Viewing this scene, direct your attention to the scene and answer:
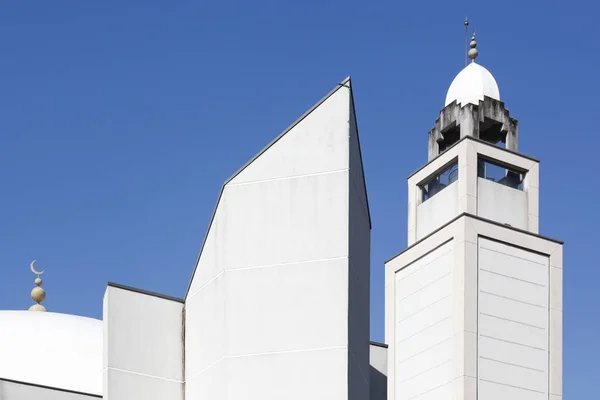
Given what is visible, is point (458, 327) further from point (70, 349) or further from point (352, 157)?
point (352, 157)

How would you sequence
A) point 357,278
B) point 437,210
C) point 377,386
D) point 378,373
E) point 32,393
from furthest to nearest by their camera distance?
1. point 437,210
2. point 32,393
3. point 378,373
4. point 377,386
5. point 357,278

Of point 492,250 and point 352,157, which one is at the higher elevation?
point 492,250

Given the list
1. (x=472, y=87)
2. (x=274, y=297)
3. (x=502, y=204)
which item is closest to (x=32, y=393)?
(x=274, y=297)

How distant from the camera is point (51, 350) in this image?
1321 inches

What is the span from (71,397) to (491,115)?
20.7m

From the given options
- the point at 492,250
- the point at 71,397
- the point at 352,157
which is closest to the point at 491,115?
the point at 492,250

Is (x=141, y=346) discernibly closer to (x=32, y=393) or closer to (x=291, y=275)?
(x=291, y=275)

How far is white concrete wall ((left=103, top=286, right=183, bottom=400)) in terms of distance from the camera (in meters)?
19.8

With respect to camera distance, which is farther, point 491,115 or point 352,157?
point 491,115

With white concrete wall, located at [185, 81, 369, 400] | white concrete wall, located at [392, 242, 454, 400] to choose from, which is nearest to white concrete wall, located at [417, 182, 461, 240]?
white concrete wall, located at [392, 242, 454, 400]

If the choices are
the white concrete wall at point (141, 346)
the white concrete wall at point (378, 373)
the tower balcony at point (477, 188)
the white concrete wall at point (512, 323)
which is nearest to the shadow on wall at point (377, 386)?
the white concrete wall at point (378, 373)

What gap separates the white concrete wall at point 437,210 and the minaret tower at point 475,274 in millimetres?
44

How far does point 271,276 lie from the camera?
729 inches

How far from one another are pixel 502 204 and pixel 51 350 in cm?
1675
